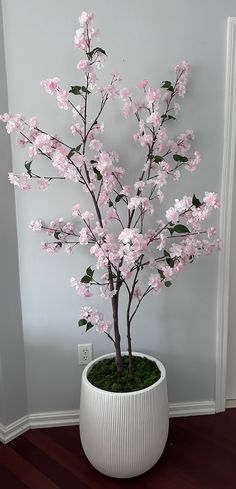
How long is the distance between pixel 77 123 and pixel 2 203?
472 mm

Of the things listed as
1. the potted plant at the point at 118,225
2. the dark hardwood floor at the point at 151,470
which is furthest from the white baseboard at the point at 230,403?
the potted plant at the point at 118,225

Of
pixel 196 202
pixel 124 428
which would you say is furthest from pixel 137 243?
pixel 124 428

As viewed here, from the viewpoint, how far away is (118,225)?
189 cm

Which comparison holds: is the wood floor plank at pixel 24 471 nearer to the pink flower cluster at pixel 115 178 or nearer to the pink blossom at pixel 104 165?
the pink flower cluster at pixel 115 178

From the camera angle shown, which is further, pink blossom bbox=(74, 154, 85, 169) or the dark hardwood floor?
the dark hardwood floor

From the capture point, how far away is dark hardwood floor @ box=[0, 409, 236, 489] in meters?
1.72

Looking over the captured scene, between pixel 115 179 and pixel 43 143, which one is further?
pixel 115 179

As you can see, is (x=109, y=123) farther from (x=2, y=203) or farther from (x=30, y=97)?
(x=2, y=203)

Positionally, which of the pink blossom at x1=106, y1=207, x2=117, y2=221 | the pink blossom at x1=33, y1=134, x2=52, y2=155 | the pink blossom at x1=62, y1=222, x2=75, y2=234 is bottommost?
the pink blossom at x1=62, y1=222, x2=75, y2=234

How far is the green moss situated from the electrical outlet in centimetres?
13

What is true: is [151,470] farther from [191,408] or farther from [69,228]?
[69,228]

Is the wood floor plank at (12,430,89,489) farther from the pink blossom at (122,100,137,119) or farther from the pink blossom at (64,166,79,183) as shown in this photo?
the pink blossom at (122,100,137,119)

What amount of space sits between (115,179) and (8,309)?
0.77m

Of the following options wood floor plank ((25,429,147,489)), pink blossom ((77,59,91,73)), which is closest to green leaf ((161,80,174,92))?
pink blossom ((77,59,91,73))
